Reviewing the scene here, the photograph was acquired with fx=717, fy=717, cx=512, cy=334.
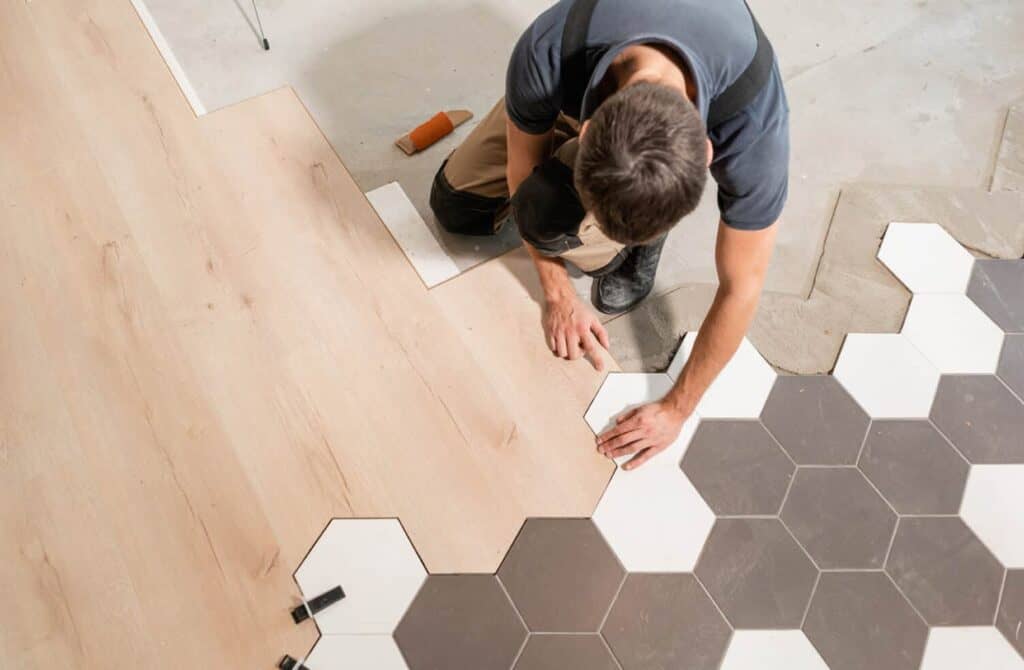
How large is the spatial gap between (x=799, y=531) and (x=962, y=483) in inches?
12.3

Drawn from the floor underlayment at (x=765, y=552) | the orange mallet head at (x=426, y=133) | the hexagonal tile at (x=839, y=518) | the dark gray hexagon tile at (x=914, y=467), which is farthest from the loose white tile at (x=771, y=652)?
the orange mallet head at (x=426, y=133)

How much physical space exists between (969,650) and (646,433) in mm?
601

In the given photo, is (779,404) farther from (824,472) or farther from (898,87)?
(898,87)

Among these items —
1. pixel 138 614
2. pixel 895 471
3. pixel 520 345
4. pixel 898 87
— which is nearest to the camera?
pixel 138 614

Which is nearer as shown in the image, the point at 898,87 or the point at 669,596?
the point at 669,596

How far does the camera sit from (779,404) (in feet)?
4.33

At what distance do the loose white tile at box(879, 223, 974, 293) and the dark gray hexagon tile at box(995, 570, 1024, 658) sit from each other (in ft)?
1.81

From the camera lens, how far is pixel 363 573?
1.19 metres

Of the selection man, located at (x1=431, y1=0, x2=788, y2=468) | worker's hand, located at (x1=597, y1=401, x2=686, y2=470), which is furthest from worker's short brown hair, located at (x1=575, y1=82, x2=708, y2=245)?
worker's hand, located at (x1=597, y1=401, x2=686, y2=470)

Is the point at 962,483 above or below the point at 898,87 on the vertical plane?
below

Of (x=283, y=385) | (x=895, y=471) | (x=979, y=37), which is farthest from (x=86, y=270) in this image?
(x=979, y=37)

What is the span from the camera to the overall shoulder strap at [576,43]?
0.92 m

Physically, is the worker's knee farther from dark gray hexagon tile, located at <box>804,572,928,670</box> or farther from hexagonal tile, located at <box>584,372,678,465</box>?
dark gray hexagon tile, located at <box>804,572,928,670</box>

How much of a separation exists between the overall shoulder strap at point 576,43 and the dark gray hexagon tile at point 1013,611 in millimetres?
1062
